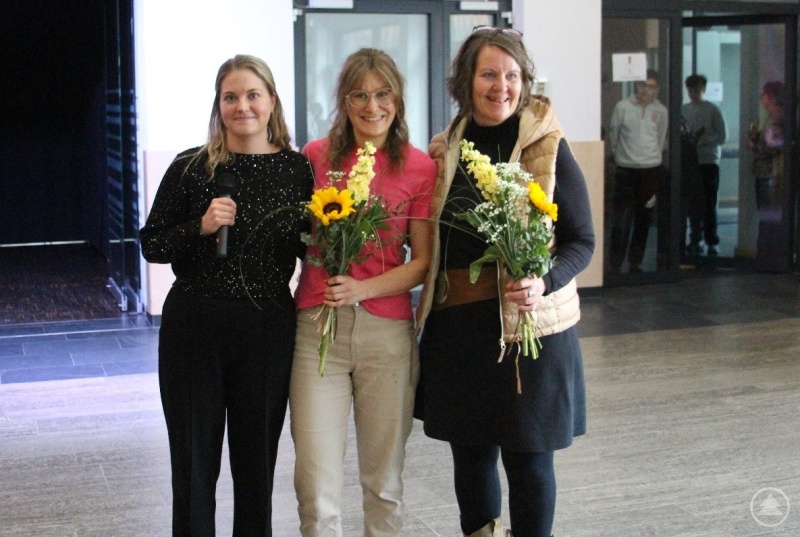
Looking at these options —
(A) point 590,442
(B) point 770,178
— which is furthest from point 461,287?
(B) point 770,178

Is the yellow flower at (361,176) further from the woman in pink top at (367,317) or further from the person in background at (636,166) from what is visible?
the person in background at (636,166)

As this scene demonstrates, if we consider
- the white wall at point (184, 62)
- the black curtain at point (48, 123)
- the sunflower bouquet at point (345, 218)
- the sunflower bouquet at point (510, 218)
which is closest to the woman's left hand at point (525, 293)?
the sunflower bouquet at point (510, 218)

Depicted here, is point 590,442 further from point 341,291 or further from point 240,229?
point 240,229

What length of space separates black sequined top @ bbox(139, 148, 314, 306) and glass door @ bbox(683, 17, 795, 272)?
826 centimetres

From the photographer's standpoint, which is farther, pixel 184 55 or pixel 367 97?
pixel 184 55

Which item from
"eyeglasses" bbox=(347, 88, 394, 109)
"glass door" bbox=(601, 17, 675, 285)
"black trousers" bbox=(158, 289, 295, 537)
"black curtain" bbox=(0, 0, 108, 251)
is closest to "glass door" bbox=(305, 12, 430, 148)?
"glass door" bbox=(601, 17, 675, 285)

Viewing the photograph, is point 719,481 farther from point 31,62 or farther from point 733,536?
point 31,62

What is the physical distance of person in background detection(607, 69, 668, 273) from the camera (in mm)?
9781

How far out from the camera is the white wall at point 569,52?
29.7ft

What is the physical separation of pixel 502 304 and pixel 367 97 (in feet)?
2.28

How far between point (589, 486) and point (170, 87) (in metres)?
4.71

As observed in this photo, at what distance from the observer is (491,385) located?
3.29 meters

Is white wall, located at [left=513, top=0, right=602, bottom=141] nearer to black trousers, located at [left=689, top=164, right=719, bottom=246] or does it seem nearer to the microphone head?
black trousers, located at [left=689, top=164, right=719, bottom=246]

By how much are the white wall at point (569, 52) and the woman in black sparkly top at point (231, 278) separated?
6101 millimetres
